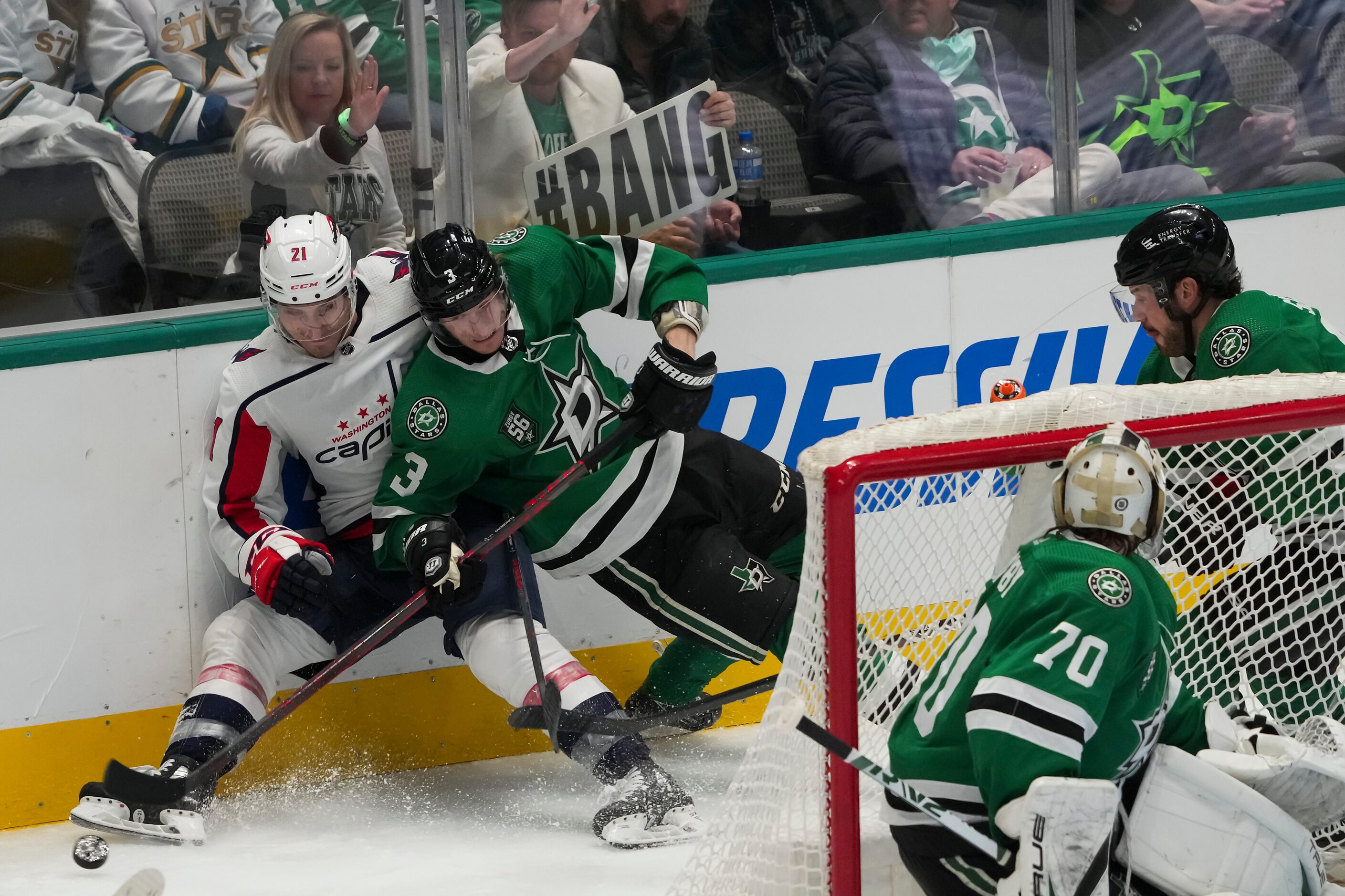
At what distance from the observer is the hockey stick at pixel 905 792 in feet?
6.23

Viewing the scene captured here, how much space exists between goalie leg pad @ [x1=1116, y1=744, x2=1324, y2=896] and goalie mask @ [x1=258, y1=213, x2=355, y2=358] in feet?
5.36

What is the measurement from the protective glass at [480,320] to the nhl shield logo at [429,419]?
5.2 inches

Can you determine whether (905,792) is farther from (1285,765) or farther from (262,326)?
(262,326)

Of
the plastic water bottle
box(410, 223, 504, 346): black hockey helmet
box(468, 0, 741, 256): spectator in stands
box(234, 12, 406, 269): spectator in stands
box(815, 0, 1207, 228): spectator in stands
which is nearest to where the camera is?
box(410, 223, 504, 346): black hockey helmet

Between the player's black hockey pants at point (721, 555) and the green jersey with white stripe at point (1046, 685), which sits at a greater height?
the green jersey with white stripe at point (1046, 685)

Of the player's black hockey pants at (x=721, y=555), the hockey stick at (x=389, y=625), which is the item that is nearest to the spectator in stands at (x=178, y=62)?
the hockey stick at (x=389, y=625)

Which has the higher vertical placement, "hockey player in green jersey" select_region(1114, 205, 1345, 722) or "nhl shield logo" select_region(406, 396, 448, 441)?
"nhl shield logo" select_region(406, 396, 448, 441)

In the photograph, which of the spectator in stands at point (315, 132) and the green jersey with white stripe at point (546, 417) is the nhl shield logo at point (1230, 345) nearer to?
the green jersey with white stripe at point (546, 417)

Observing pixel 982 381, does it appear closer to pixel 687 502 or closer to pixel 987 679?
pixel 687 502

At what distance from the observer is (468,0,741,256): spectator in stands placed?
3318 mm

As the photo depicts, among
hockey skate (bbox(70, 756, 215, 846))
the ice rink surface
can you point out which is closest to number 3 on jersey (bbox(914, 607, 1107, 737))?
the ice rink surface

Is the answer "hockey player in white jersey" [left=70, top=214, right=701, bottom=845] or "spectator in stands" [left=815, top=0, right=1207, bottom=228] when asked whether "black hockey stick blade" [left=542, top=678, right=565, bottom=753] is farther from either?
"spectator in stands" [left=815, top=0, right=1207, bottom=228]

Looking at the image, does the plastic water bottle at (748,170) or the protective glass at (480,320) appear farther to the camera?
→ the plastic water bottle at (748,170)

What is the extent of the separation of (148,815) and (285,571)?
50cm
